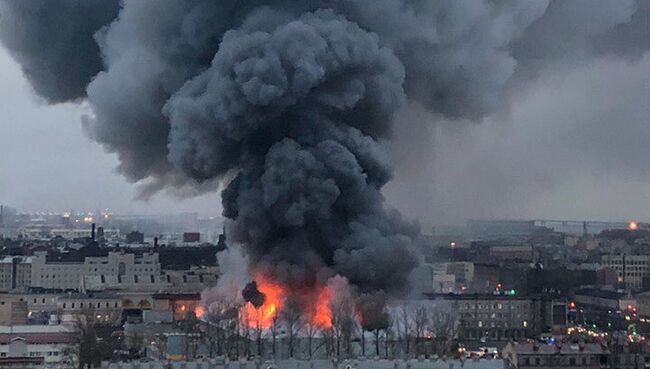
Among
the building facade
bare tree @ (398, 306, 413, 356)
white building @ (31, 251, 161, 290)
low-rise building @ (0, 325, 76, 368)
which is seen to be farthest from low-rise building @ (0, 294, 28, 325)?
the building facade

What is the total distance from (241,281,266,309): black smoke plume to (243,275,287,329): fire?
0.08 m

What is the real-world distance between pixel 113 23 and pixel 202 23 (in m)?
2.18

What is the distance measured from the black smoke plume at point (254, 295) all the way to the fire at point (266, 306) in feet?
0.27

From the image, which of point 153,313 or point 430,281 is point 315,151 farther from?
point 430,281

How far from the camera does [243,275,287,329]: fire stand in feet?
80.6

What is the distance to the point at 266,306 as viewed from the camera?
24.8 m

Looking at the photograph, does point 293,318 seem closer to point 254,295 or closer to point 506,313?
point 254,295

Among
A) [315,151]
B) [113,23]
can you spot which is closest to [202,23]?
[113,23]

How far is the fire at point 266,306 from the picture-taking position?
2458 centimetres

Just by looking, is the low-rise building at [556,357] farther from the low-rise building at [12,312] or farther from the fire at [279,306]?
the low-rise building at [12,312]

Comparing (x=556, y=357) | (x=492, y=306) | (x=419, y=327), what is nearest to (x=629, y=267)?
(x=492, y=306)

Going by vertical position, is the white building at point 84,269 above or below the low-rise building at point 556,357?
above

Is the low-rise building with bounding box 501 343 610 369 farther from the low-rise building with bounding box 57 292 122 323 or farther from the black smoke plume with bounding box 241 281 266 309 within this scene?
the low-rise building with bounding box 57 292 122 323

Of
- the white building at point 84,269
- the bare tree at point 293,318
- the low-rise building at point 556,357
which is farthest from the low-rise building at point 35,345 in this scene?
the white building at point 84,269
